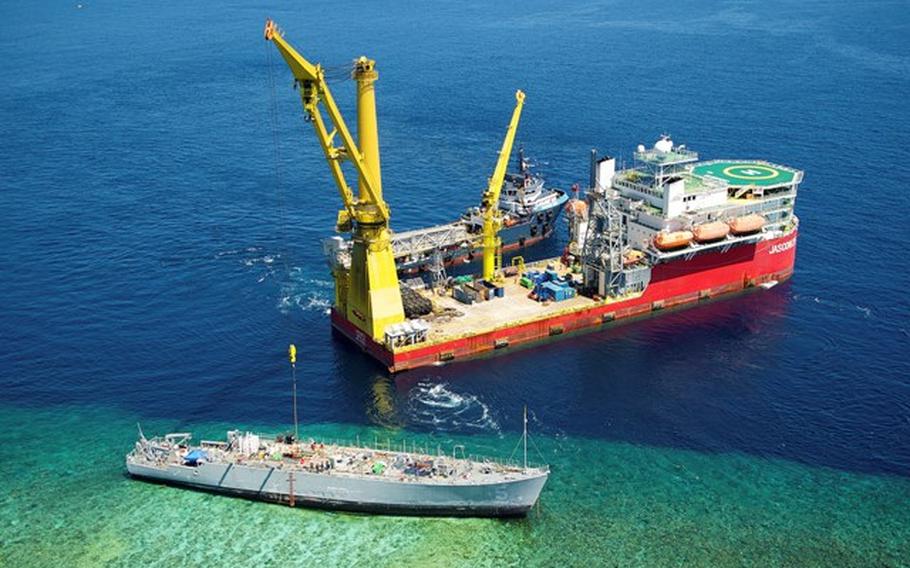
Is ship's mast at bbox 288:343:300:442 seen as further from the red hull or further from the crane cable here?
the crane cable

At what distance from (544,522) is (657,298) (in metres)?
43.9

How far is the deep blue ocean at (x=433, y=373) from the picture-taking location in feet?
226

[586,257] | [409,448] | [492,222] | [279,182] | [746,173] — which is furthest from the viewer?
[279,182]

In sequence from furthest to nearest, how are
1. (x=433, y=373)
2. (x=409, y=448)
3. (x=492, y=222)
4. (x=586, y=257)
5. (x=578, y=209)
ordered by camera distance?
(x=578, y=209) < (x=492, y=222) < (x=586, y=257) < (x=433, y=373) < (x=409, y=448)

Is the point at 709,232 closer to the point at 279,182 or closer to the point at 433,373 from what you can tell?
the point at 433,373

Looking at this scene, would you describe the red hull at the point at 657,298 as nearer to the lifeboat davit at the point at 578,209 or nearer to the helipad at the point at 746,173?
the helipad at the point at 746,173

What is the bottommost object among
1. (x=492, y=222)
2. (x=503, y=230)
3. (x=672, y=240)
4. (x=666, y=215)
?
(x=503, y=230)

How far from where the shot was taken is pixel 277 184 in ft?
481

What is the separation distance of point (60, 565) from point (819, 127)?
5690 inches

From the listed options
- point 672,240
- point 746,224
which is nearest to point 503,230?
point 672,240

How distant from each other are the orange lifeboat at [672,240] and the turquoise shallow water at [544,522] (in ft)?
104

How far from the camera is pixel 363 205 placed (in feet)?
303

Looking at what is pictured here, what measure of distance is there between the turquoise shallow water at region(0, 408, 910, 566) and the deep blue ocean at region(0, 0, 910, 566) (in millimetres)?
219

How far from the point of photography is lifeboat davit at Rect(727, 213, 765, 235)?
108000mm
